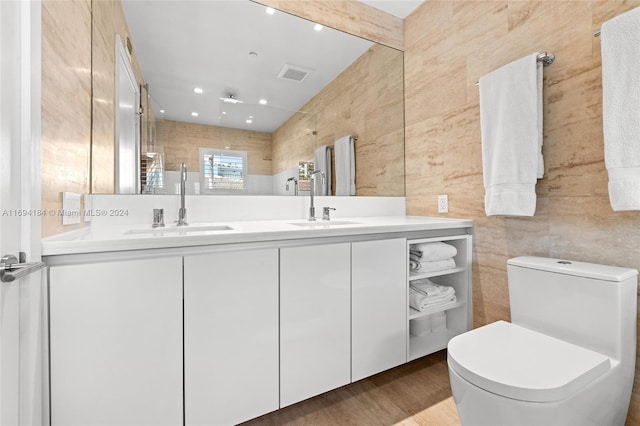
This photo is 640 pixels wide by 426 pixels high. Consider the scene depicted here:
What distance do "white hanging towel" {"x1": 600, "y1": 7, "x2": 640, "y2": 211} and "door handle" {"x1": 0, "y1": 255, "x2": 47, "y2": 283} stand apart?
1.76 metres

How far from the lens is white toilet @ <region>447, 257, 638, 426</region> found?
86 cm

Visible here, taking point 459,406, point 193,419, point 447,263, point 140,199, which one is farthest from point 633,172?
point 140,199

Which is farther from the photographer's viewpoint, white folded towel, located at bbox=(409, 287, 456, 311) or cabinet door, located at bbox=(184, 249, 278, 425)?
white folded towel, located at bbox=(409, 287, 456, 311)

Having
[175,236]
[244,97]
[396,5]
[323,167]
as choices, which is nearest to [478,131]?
[323,167]

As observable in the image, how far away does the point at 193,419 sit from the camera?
3.37ft

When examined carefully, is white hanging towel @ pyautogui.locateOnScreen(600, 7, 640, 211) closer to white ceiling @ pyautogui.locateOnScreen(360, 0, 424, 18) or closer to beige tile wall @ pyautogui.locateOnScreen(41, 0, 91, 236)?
white ceiling @ pyautogui.locateOnScreen(360, 0, 424, 18)

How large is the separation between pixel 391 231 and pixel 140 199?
1243 mm

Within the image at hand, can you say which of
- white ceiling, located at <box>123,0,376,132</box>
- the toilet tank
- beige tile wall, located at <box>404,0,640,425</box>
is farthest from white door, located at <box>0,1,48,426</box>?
beige tile wall, located at <box>404,0,640,425</box>

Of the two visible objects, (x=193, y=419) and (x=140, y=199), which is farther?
(x=140, y=199)

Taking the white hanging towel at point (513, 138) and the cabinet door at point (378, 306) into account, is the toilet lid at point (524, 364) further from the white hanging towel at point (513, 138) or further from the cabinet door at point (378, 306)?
the white hanging towel at point (513, 138)

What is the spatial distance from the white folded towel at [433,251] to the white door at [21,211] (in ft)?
5.00

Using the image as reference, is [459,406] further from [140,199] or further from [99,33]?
[99,33]

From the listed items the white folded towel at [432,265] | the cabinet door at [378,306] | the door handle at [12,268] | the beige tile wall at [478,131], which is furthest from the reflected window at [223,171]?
the beige tile wall at [478,131]

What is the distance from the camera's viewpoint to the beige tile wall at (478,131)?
4.01 ft
